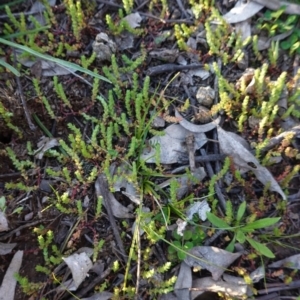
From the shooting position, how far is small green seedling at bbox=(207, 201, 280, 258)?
74.9 inches

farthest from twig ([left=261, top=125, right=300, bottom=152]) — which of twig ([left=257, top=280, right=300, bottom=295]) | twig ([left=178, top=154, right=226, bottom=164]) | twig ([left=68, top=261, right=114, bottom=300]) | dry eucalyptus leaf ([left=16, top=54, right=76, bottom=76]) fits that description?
dry eucalyptus leaf ([left=16, top=54, right=76, bottom=76])

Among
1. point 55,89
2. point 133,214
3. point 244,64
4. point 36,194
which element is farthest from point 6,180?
point 244,64

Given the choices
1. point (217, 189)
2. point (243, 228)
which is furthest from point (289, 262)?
point (217, 189)

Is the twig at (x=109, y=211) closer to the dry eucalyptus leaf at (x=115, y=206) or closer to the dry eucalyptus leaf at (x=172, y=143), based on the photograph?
the dry eucalyptus leaf at (x=115, y=206)

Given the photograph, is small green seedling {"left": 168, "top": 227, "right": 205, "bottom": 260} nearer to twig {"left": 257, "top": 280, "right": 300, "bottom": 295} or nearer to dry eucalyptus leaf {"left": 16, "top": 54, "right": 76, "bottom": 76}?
twig {"left": 257, "top": 280, "right": 300, "bottom": 295}

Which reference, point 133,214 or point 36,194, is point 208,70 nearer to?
point 133,214

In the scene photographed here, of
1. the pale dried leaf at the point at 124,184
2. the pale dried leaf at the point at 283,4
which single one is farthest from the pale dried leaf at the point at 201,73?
the pale dried leaf at the point at 124,184

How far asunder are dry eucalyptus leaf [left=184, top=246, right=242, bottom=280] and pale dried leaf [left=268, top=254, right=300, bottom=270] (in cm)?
18

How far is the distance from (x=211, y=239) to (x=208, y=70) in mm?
938

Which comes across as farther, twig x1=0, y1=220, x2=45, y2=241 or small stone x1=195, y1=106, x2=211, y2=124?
small stone x1=195, y1=106, x2=211, y2=124

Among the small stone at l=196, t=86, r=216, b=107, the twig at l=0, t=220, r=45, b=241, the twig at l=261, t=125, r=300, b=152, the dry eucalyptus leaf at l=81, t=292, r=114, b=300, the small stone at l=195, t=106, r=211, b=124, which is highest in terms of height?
the small stone at l=196, t=86, r=216, b=107

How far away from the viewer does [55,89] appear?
2186 mm

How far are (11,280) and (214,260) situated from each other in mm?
961

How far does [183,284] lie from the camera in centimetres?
193
